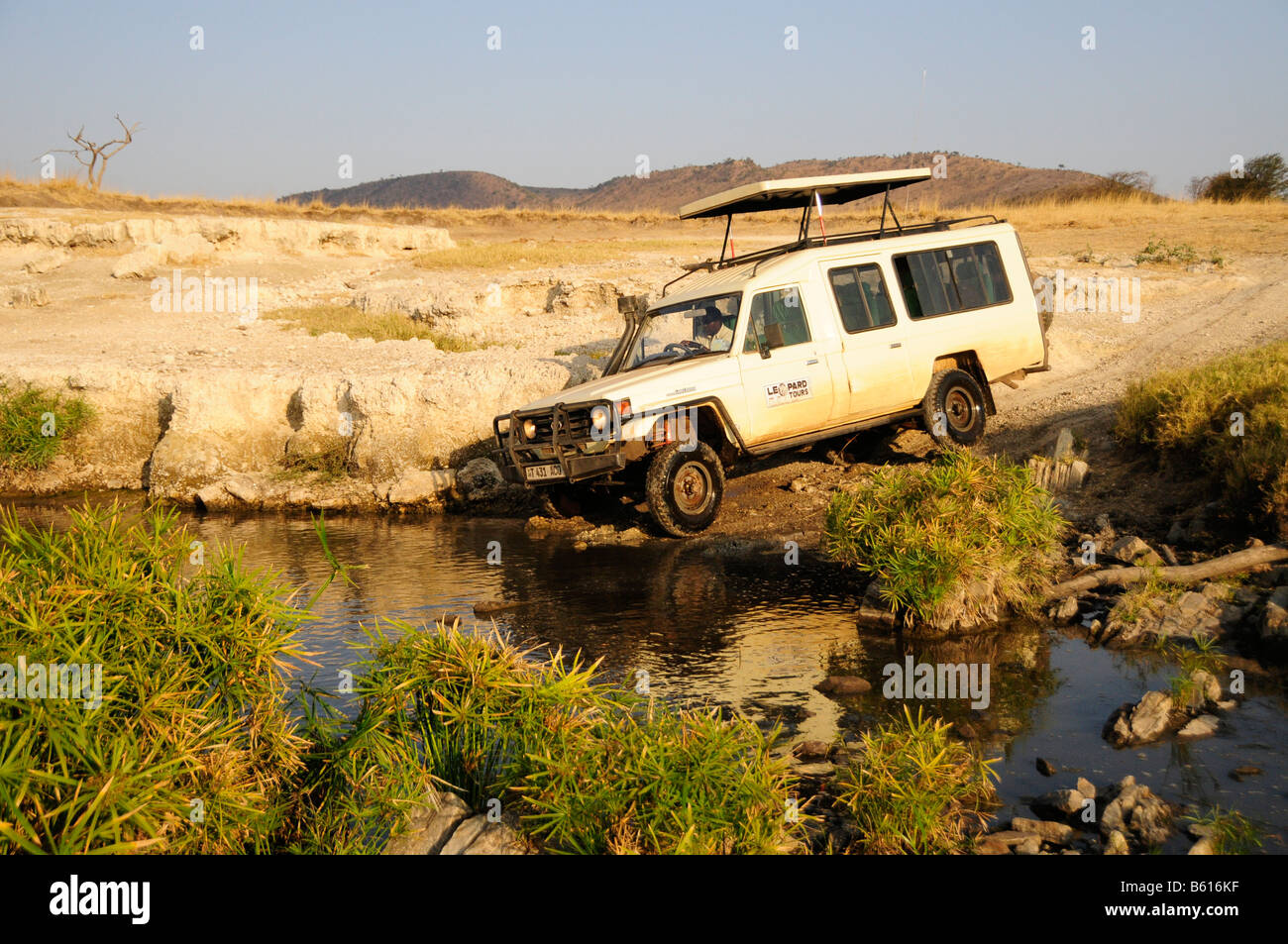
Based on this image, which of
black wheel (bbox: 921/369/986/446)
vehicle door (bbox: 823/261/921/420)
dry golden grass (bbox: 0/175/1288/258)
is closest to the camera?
vehicle door (bbox: 823/261/921/420)

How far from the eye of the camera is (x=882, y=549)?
25.2 ft

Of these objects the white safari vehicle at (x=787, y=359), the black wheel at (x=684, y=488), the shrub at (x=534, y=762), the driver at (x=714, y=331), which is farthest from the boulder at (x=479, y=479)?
the shrub at (x=534, y=762)

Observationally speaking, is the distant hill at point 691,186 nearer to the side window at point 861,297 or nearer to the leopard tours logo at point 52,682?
the side window at point 861,297

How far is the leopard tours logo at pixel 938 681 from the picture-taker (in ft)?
20.6

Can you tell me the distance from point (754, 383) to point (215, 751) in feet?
23.6

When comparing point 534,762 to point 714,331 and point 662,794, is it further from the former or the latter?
point 714,331

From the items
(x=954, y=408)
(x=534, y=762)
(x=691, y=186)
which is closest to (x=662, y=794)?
(x=534, y=762)

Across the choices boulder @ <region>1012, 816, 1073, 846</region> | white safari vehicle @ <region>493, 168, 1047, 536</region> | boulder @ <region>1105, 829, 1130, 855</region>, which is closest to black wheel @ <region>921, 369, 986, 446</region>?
white safari vehicle @ <region>493, 168, 1047, 536</region>

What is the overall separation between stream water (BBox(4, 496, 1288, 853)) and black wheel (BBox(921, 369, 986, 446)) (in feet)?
9.31

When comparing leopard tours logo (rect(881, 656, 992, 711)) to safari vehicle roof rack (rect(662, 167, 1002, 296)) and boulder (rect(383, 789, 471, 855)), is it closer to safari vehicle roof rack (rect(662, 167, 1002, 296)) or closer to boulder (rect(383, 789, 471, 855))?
boulder (rect(383, 789, 471, 855))

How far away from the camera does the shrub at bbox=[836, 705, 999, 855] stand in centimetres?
420

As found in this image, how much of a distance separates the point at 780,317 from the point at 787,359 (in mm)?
444
